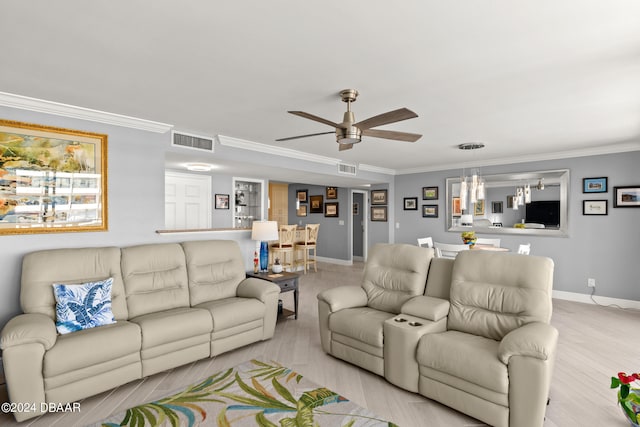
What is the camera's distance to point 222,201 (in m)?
6.99

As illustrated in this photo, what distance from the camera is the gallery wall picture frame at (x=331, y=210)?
29.2 ft

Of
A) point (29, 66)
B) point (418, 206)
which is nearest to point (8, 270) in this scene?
point (29, 66)

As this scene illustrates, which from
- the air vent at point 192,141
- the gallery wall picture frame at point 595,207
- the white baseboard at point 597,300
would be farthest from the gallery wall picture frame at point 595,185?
the air vent at point 192,141

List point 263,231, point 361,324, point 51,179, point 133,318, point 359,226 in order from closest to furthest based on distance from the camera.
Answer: point 361,324 < point 133,318 < point 51,179 < point 263,231 < point 359,226

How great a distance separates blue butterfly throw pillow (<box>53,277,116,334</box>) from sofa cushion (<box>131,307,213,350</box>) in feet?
0.88

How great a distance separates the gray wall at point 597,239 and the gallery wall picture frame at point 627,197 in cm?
5

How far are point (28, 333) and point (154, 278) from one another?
1.15m

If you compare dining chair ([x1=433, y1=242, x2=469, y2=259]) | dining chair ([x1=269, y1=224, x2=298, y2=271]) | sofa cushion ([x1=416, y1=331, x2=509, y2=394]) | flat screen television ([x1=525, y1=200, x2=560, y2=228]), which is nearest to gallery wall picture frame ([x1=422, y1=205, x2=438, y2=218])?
flat screen television ([x1=525, y1=200, x2=560, y2=228])

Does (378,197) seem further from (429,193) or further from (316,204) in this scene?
(316,204)

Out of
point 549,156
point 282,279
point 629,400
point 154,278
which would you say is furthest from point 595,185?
point 154,278

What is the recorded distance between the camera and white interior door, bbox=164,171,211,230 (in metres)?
6.48

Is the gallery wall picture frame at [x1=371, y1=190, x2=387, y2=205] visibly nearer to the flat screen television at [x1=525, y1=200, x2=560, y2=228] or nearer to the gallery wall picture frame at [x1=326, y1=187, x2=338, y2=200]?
the gallery wall picture frame at [x1=326, y1=187, x2=338, y2=200]

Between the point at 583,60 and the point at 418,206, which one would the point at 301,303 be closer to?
the point at 418,206

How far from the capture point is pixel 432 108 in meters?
3.27
